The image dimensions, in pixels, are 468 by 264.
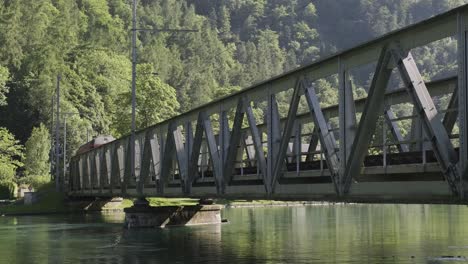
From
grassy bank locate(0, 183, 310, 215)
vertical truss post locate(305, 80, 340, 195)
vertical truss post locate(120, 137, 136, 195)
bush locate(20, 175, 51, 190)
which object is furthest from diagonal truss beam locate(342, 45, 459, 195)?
bush locate(20, 175, 51, 190)

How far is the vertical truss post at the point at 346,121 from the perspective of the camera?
71.4 feet

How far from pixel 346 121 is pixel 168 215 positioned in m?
28.6

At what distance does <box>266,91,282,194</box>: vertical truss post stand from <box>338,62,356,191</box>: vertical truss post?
4385 mm

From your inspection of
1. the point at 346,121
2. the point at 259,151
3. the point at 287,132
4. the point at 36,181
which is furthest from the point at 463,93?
the point at 36,181

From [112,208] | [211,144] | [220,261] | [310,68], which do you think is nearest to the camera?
[310,68]

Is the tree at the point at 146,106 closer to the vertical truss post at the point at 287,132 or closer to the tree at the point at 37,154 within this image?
the tree at the point at 37,154

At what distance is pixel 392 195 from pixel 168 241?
66.6 feet

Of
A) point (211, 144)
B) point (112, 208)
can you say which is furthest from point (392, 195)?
point (112, 208)

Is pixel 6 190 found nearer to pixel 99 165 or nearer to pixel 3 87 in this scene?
pixel 3 87

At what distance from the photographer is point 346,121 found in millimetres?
21859

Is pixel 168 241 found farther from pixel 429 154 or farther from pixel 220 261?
pixel 429 154

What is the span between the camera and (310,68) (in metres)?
23.9

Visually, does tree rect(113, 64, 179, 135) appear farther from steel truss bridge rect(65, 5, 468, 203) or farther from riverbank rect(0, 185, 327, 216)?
steel truss bridge rect(65, 5, 468, 203)

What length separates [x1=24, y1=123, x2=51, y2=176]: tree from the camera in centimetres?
9962
